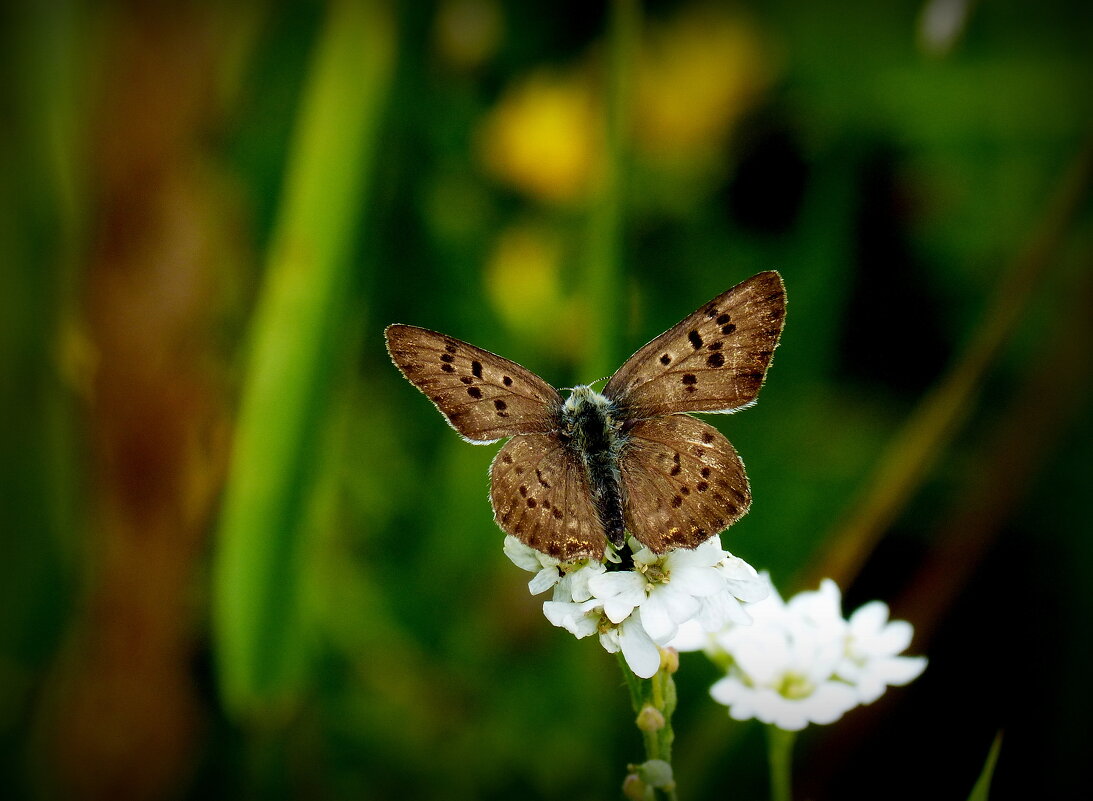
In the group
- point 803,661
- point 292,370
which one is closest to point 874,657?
point 803,661

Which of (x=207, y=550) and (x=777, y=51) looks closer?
(x=207, y=550)

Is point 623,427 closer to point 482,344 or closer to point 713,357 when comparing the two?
point 713,357

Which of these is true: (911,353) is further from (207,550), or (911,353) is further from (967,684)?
(207,550)

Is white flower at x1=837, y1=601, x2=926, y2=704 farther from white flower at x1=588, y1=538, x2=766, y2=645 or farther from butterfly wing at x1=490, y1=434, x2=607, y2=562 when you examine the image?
butterfly wing at x1=490, y1=434, x2=607, y2=562

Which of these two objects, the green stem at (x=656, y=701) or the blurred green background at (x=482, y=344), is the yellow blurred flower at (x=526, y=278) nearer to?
the blurred green background at (x=482, y=344)

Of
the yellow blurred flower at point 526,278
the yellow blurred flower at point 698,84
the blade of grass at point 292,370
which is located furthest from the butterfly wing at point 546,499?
the yellow blurred flower at point 698,84

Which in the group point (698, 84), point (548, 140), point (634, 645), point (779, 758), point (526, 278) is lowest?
point (779, 758)

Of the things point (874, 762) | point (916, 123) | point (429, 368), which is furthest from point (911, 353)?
point (429, 368)

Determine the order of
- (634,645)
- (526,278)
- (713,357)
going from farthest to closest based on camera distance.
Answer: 1. (526,278)
2. (713,357)
3. (634,645)

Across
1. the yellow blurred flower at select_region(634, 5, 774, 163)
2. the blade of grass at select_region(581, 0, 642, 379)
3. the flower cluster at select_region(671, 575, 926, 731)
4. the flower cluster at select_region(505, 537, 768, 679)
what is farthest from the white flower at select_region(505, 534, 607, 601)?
the yellow blurred flower at select_region(634, 5, 774, 163)
